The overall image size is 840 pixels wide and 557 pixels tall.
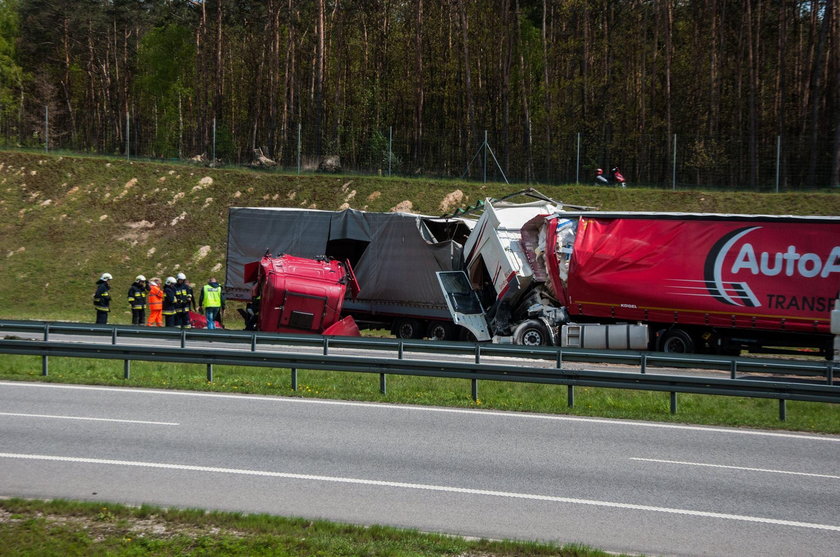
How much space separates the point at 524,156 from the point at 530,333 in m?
22.8

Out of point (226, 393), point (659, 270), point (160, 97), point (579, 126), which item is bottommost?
point (226, 393)

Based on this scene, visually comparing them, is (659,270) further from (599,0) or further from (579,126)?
(599,0)

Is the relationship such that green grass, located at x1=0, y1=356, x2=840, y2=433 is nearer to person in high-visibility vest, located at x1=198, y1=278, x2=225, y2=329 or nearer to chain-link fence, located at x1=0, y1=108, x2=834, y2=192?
person in high-visibility vest, located at x1=198, y1=278, x2=225, y2=329

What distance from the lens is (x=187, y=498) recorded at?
8125 mm

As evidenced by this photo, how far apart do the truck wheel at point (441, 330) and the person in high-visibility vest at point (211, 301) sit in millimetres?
6206

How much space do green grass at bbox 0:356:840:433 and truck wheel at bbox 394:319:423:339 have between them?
18.5 ft

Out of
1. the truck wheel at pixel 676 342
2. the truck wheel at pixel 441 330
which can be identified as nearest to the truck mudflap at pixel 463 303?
the truck wheel at pixel 441 330

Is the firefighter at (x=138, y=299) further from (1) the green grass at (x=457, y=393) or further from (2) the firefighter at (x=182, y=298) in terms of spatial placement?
(1) the green grass at (x=457, y=393)

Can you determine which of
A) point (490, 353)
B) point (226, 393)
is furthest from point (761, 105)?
point (226, 393)

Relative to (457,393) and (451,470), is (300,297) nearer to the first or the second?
(457,393)

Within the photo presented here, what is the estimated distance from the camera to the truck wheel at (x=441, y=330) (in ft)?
73.0

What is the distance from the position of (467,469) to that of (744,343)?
37.3 ft

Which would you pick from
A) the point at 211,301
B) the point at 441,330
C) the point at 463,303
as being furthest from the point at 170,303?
the point at 463,303

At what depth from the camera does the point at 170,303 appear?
936 inches
